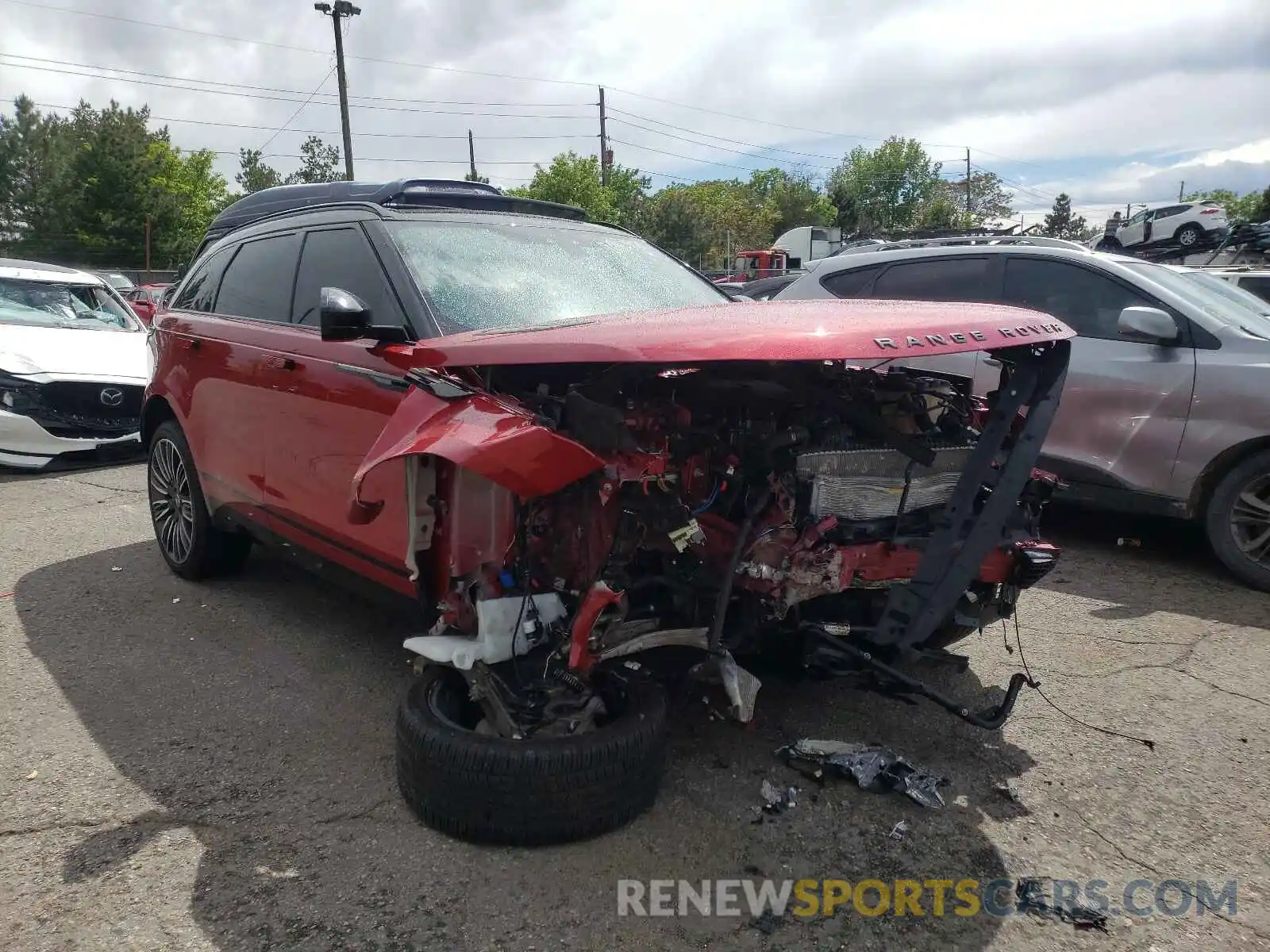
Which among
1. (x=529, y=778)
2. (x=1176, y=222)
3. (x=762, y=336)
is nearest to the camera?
(x=762, y=336)

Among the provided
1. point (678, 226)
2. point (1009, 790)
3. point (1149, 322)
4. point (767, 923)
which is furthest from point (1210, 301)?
point (678, 226)

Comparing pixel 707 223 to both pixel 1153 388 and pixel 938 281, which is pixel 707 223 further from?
pixel 1153 388

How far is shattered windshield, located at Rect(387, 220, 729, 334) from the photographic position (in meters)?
3.29

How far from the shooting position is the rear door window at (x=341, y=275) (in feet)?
11.0

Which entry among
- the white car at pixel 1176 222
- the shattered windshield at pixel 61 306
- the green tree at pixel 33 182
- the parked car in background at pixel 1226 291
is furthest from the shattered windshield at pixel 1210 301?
the green tree at pixel 33 182

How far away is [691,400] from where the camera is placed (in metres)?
2.75

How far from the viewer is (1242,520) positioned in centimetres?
477

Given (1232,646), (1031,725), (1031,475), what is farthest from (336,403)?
(1232,646)

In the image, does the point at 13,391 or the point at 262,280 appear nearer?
the point at 262,280

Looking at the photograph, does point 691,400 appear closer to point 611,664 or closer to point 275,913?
point 611,664

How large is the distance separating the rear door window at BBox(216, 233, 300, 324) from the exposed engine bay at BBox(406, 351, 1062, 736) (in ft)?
5.85

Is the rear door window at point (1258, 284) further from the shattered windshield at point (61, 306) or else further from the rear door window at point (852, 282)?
the shattered windshield at point (61, 306)

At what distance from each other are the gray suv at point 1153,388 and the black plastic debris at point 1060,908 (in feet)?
7.77

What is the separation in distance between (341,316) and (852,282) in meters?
4.27
